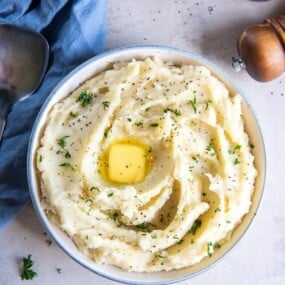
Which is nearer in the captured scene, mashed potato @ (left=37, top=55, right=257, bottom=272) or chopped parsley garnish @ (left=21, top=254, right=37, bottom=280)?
mashed potato @ (left=37, top=55, right=257, bottom=272)

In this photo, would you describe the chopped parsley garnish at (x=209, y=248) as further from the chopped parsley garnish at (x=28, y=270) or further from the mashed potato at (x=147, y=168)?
the chopped parsley garnish at (x=28, y=270)

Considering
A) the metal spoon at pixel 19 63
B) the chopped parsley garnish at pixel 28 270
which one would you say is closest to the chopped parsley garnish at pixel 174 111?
the metal spoon at pixel 19 63

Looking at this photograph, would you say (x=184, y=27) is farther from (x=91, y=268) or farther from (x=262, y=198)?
(x=91, y=268)

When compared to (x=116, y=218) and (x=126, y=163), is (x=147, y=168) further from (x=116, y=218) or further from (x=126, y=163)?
(x=116, y=218)

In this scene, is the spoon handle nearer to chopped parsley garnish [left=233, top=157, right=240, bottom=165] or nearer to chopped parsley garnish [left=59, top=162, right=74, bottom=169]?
chopped parsley garnish [left=59, top=162, right=74, bottom=169]

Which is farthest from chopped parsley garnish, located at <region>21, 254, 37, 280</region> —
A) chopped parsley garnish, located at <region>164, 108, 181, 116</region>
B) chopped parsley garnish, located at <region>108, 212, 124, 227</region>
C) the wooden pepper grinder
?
the wooden pepper grinder

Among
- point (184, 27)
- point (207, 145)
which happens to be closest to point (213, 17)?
point (184, 27)

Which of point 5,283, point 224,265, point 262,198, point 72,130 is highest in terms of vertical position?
point 72,130
